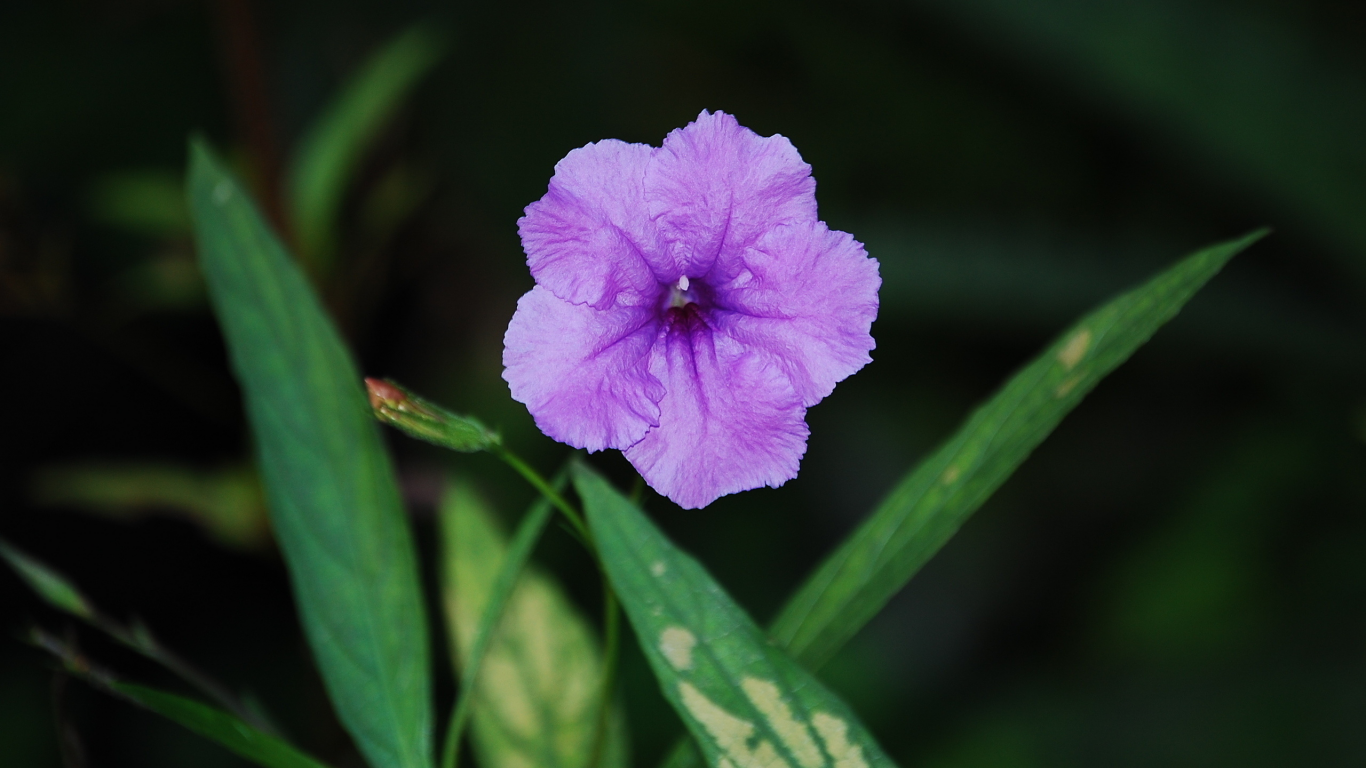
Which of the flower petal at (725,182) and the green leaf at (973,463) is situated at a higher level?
the flower petal at (725,182)

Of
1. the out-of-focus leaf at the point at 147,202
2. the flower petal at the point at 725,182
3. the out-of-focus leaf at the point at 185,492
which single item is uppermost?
the out-of-focus leaf at the point at 147,202

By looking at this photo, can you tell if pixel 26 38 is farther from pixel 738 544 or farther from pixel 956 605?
pixel 956 605

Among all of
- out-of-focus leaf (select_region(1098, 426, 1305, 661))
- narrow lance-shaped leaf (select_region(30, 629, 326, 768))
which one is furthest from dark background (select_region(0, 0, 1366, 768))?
narrow lance-shaped leaf (select_region(30, 629, 326, 768))

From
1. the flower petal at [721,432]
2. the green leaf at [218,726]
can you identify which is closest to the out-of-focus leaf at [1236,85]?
the flower petal at [721,432]

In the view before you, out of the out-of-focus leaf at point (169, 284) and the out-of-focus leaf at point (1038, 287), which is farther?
the out-of-focus leaf at point (1038, 287)

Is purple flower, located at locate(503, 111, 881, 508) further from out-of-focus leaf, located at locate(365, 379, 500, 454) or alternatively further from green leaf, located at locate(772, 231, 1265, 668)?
green leaf, located at locate(772, 231, 1265, 668)

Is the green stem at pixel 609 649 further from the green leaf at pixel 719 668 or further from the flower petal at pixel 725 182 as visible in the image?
the flower petal at pixel 725 182

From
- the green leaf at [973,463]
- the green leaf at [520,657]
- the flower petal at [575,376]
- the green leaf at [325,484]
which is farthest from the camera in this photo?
the green leaf at [520,657]
